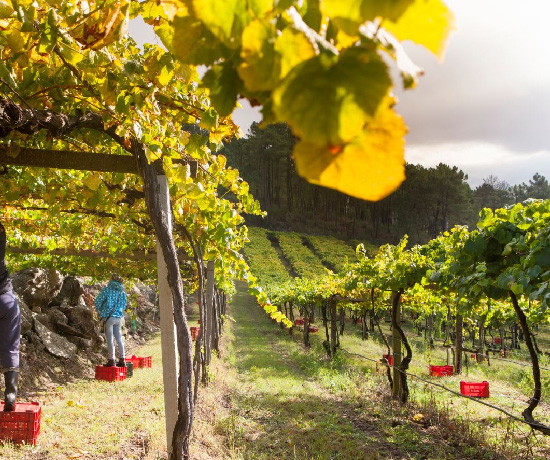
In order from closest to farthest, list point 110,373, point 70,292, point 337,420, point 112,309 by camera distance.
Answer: point 337,420 < point 110,373 < point 112,309 < point 70,292

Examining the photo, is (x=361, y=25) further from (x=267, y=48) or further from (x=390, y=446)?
(x=390, y=446)

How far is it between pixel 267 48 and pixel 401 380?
283 inches

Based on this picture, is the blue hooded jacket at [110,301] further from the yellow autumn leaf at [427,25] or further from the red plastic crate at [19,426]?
the yellow autumn leaf at [427,25]

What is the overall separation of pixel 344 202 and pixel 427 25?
51.0 m

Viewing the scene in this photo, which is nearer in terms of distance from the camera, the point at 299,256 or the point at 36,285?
the point at 36,285

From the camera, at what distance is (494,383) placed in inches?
383

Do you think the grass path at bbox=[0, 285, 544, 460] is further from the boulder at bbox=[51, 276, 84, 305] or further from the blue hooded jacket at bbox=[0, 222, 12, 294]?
the boulder at bbox=[51, 276, 84, 305]

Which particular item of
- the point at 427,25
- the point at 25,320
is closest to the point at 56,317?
the point at 25,320

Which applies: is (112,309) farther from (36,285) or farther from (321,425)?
(321,425)

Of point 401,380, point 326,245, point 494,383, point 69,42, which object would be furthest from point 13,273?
point 326,245

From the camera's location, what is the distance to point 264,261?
1277 inches

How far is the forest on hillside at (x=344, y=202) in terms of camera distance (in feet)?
156

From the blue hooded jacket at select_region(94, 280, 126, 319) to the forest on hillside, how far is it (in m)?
40.1

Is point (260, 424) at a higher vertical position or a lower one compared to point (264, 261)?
lower
